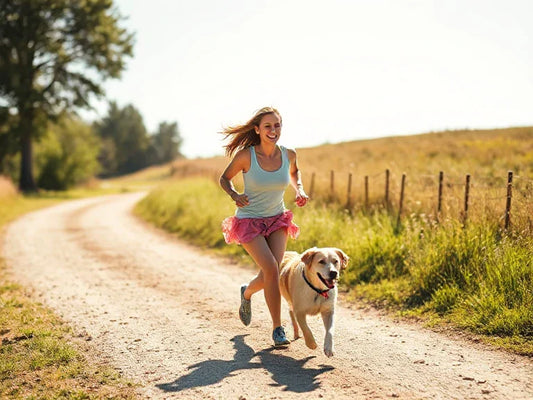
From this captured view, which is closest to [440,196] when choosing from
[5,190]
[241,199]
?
[241,199]

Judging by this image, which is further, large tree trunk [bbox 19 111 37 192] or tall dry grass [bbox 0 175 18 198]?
large tree trunk [bbox 19 111 37 192]

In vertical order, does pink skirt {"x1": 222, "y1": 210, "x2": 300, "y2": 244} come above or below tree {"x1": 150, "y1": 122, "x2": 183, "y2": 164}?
below

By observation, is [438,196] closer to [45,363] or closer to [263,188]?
[263,188]

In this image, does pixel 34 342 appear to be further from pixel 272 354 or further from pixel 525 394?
pixel 525 394

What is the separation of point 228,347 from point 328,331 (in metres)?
1.21

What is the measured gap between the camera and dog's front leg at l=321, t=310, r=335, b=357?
4754 millimetres

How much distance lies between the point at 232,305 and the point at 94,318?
184 centimetres

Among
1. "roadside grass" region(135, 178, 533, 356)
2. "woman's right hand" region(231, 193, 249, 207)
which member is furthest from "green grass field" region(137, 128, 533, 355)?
"woman's right hand" region(231, 193, 249, 207)

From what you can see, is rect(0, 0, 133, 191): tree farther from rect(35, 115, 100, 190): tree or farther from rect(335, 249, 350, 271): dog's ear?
rect(335, 249, 350, 271): dog's ear

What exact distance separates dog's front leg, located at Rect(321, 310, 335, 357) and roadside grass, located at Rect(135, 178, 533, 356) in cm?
174

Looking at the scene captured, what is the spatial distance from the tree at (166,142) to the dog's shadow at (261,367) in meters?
98.8

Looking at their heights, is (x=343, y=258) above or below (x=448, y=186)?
below

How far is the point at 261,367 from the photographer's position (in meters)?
4.91

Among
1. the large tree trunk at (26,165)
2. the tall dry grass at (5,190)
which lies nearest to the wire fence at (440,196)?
the tall dry grass at (5,190)
